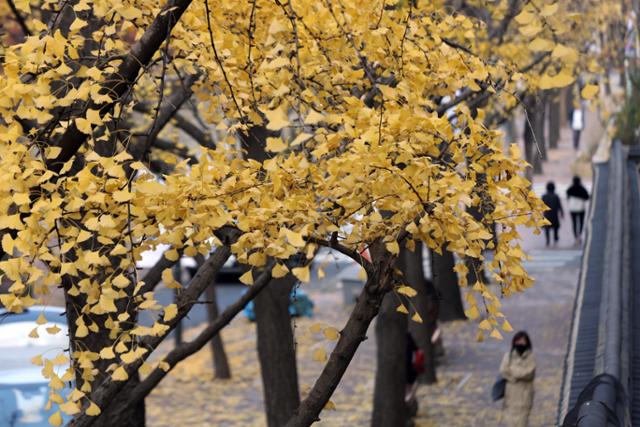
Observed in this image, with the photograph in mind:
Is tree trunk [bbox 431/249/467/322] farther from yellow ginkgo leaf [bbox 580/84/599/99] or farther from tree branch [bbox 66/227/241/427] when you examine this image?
→ yellow ginkgo leaf [bbox 580/84/599/99]

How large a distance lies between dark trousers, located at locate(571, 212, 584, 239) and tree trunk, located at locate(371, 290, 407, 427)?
1222 cm

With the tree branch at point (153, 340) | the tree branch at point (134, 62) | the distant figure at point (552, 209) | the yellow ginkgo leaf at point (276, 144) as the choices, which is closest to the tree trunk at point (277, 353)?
the tree branch at point (153, 340)

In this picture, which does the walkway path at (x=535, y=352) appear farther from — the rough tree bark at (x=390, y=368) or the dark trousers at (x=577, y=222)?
the rough tree bark at (x=390, y=368)

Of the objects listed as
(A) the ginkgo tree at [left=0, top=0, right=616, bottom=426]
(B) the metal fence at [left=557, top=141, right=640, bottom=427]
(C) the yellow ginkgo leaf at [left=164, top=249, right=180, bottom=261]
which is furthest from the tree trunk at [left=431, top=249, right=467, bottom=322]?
(C) the yellow ginkgo leaf at [left=164, top=249, right=180, bottom=261]

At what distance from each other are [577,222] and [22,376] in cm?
1613

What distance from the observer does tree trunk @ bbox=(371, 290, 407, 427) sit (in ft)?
41.7

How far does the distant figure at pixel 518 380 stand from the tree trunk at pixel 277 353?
7.67ft

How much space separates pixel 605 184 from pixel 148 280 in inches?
437

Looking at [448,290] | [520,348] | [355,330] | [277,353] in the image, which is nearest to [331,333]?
[355,330]

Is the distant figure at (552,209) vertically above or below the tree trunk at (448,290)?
above

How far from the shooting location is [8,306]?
492 centimetres

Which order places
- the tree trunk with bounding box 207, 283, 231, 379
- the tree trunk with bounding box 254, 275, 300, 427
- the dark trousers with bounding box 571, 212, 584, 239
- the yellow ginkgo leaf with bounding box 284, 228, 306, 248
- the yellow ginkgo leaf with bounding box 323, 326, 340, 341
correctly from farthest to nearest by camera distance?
the dark trousers with bounding box 571, 212, 584, 239 → the tree trunk with bounding box 207, 283, 231, 379 → the tree trunk with bounding box 254, 275, 300, 427 → the yellow ginkgo leaf with bounding box 323, 326, 340, 341 → the yellow ginkgo leaf with bounding box 284, 228, 306, 248

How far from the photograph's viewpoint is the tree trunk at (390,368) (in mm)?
12695

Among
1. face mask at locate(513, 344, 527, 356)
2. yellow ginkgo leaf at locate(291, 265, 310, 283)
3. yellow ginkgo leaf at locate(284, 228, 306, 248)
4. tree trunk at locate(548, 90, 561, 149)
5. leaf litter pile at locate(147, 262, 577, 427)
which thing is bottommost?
leaf litter pile at locate(147, 262, 577, 427)
